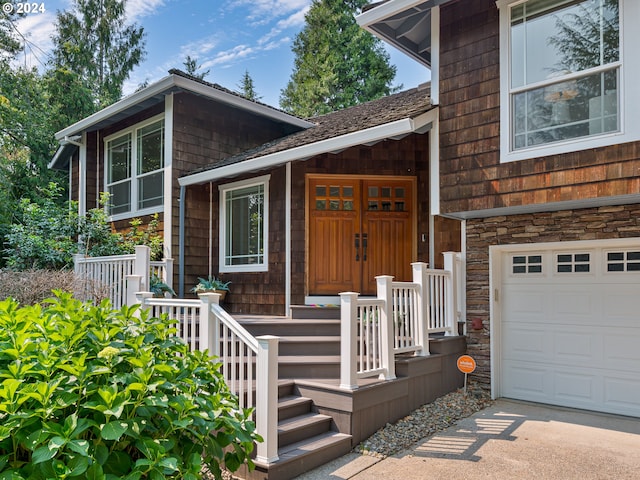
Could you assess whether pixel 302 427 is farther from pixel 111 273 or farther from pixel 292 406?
pixel 111 273

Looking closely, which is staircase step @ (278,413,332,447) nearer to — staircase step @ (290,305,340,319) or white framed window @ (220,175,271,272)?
staircase step @ (290,305,340,319)

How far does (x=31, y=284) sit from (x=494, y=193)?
20.2 feet

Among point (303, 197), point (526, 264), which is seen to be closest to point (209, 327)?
point (303, 197)

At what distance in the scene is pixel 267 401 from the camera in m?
3.54

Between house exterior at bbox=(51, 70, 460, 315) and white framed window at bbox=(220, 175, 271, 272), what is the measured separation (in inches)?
0.8

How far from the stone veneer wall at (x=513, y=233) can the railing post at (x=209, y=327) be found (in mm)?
3574

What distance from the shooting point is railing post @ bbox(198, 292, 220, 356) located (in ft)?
13.3

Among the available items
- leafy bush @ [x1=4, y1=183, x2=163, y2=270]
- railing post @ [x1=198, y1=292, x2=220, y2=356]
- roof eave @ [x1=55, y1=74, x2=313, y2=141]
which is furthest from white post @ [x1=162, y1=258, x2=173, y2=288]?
railing post @ [x1=198, y1=292, x2=220, y2=356]

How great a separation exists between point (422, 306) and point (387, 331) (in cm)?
76

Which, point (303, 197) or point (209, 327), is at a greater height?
point (303, 197)

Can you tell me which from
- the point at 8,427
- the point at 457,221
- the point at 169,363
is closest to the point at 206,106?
the point at 457,221

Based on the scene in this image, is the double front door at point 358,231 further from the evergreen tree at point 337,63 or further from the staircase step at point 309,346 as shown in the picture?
the evergreen tree at point 337,63

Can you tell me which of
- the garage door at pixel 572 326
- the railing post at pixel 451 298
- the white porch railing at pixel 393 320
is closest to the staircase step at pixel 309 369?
the white porch railing at pixel 393 320

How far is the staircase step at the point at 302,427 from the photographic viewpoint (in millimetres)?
3932
